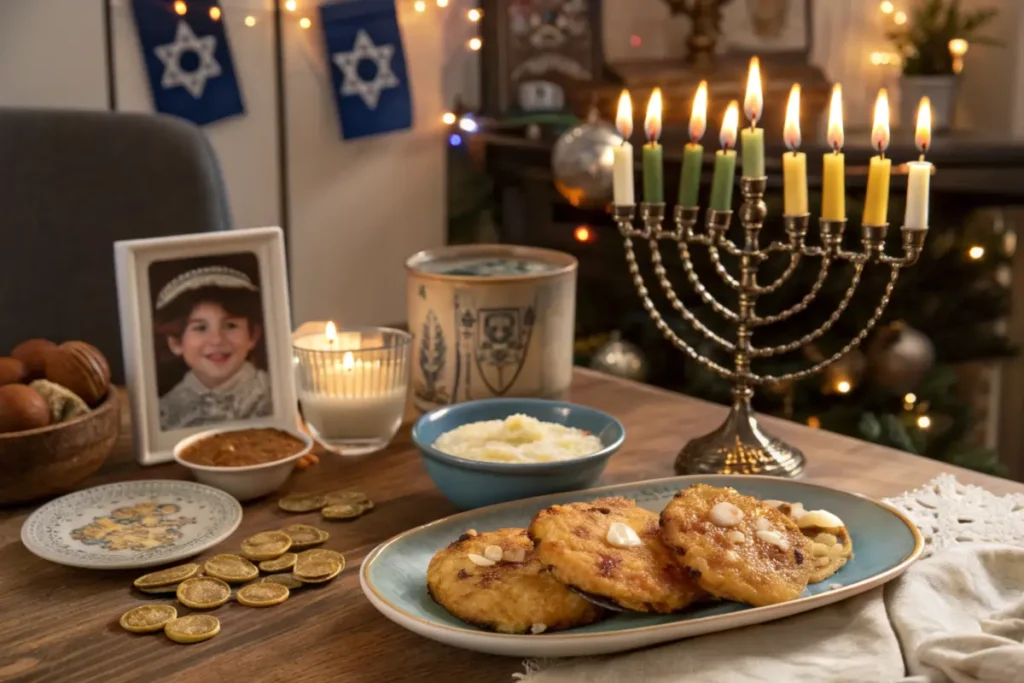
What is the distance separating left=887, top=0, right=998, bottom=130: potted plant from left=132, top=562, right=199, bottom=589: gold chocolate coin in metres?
2.69

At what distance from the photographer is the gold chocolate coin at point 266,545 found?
1008 millimetres

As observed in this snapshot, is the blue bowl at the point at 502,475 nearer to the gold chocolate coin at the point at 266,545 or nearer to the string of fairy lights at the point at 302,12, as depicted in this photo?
the gold chocolate coin at the point at 266,545

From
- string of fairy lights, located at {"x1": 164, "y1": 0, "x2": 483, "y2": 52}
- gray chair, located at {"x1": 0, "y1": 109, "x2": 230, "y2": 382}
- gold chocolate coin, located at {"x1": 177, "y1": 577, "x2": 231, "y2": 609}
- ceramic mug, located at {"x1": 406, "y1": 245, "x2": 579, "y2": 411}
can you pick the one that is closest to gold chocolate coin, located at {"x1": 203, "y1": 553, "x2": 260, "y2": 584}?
gold chocolate coin, located at {"x1": 177, "y1": 577, "x2": 231, "y2": 609}

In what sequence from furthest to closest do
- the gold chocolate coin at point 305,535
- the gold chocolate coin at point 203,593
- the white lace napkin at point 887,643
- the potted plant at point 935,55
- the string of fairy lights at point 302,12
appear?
the potted plant at point 935,55
the string of fairy lights at point 302,12
the gold chocolate coin at point 305,535
the gold chocolate coin at point 203,593
the white lace napkin at point 887,643

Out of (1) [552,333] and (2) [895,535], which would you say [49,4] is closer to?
(1) [552,333]

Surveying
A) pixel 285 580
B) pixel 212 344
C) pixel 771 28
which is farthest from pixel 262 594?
pixel 771 28

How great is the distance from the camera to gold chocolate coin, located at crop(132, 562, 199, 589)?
95 centimetres

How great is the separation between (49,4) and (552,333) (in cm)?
154

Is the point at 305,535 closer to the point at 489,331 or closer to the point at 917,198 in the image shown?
the point at 489,331

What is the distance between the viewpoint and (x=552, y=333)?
1.35 m

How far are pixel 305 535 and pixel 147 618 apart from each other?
192mm

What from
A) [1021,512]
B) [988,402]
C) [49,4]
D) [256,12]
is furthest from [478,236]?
[1021,512]

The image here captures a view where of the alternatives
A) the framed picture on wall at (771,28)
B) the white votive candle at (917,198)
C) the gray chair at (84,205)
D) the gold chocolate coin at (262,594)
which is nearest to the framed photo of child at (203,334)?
the gold chocolate coin at (262,594)

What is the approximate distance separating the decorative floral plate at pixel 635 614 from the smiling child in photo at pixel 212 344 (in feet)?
1.26
